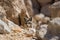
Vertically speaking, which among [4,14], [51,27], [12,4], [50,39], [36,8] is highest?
[36,8]

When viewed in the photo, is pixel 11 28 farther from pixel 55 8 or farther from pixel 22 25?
pixel 55 8

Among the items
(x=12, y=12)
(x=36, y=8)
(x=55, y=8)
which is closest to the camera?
(x=12, y=12)

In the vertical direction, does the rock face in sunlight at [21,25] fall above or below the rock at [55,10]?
below

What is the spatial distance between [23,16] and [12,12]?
434 mm

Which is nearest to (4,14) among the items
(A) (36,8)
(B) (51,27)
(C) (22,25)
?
(C) (22,25)

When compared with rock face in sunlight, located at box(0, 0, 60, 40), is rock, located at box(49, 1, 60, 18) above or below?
above

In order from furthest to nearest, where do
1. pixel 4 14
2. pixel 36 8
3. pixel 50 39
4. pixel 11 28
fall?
pixel 36 8 → pixel 4 14 → pixel 11 28 → pixel 50 39

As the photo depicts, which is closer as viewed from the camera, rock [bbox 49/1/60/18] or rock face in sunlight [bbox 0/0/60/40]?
rock face in sunlight [bbox 0/0/60/40]

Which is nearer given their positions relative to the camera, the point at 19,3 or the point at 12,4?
the point at 12,4

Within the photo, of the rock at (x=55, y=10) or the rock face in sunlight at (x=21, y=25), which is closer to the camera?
the rock face in sunlight at (x=21, y=25)

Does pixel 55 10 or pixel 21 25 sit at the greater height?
pixel 55 10

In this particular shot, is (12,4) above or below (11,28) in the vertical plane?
above

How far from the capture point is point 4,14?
4715 mm

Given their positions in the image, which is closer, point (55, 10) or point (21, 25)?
point (21, 25)
